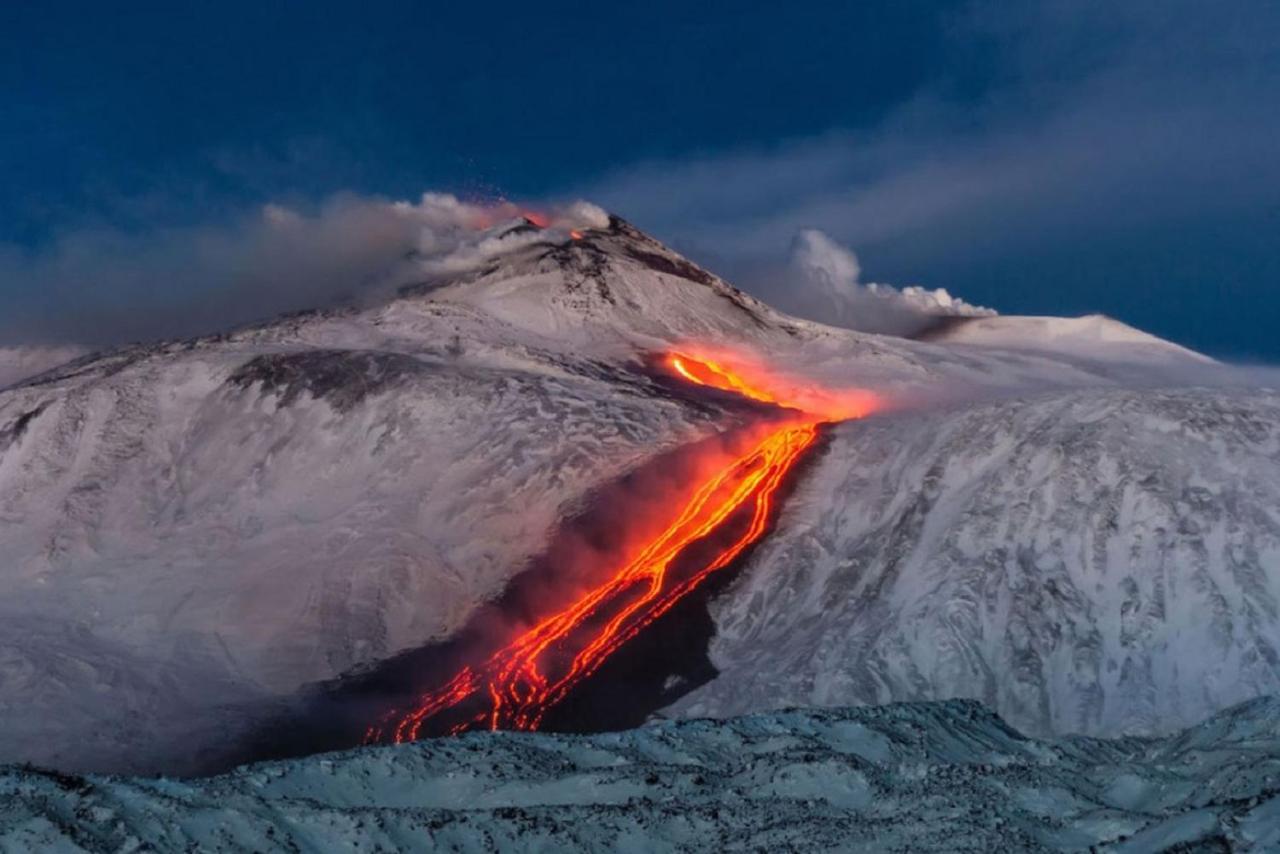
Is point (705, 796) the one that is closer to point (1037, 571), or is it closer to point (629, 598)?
point (629, 598)

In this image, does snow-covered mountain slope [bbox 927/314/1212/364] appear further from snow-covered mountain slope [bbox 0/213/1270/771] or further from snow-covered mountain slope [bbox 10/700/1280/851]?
snow-covered mountain slope [bbox 10/700/1280/851]

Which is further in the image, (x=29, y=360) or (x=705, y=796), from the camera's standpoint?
(x=29, y=360)

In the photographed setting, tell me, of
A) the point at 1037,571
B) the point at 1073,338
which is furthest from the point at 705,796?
the point at 1073,338

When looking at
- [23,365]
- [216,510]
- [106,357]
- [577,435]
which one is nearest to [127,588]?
[216,510]

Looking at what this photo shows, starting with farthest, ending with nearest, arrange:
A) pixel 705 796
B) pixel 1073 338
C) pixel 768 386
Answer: pixel 1073 338 < pixel 768 386 < pixel 705 796

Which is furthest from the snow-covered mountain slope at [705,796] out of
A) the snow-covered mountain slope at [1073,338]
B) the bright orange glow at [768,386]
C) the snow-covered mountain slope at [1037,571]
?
the snow-covered mountain slope at [1073,338]

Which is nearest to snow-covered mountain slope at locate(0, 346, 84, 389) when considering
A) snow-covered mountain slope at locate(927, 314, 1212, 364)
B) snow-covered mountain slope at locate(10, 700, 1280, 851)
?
snow-covered mountain slope at locate(927, 314, 1212, 364)
